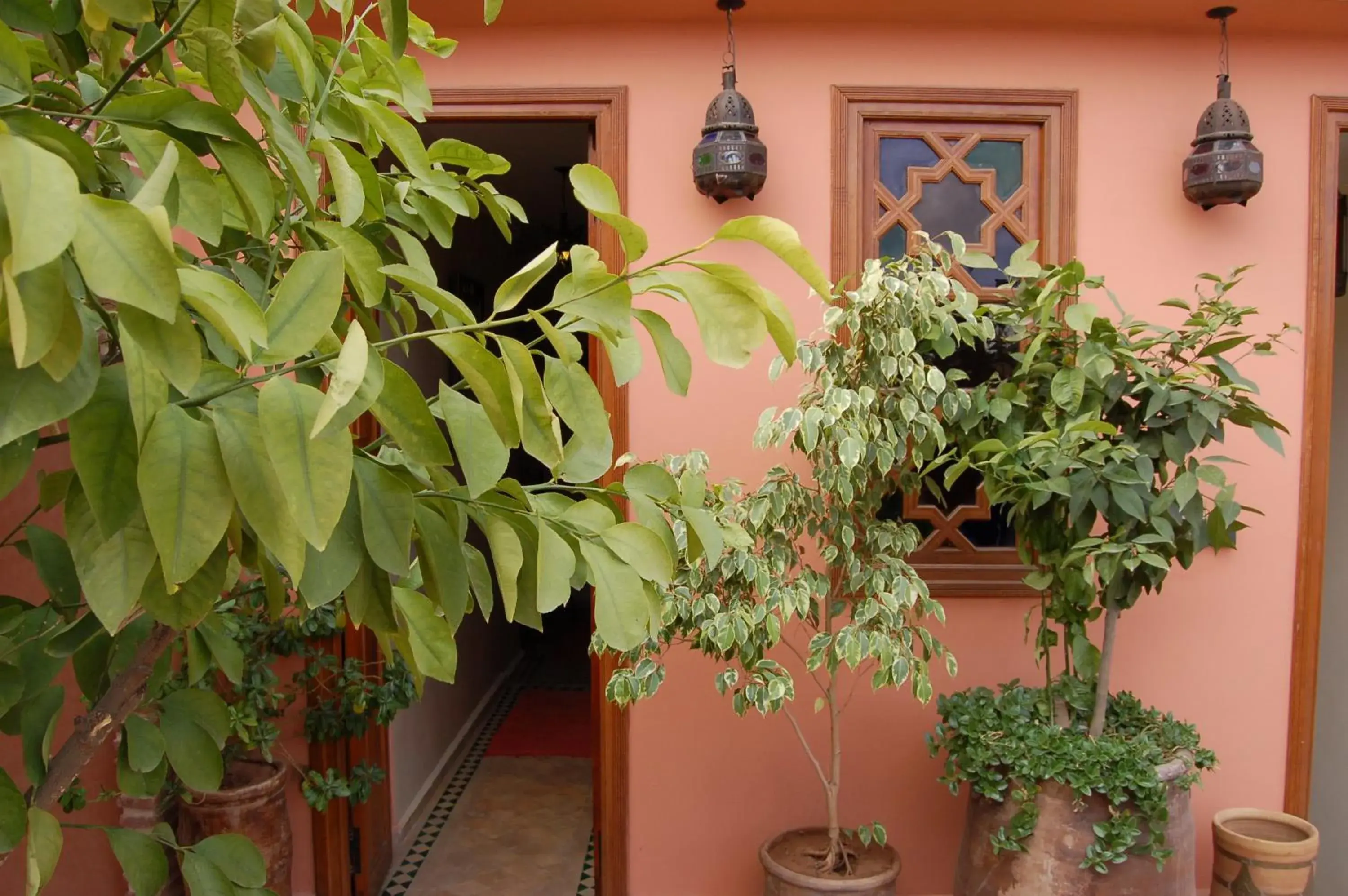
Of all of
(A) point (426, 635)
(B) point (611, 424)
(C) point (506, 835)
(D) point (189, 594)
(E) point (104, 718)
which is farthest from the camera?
(C) point (506, 835)

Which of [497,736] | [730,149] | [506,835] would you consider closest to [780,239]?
[730,149]

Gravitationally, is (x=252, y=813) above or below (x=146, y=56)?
below

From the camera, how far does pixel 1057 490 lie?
1980 millimetres

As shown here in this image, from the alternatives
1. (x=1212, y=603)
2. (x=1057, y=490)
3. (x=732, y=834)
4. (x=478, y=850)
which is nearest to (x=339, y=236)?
(x=1057, y=490)

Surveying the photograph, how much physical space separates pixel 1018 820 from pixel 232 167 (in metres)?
2.12

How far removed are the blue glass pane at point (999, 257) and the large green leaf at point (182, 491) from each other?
2.41 metres

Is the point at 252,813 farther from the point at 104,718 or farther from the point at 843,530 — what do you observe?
the point at 104,718

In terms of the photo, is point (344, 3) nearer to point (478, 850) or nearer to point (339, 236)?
point (339, 236)

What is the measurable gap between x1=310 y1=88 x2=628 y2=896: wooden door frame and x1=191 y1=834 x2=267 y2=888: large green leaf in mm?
1582

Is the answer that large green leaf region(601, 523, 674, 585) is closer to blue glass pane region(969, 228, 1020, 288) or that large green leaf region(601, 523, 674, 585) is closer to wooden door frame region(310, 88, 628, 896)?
wooden door frame region(310, 88, 628, 896)

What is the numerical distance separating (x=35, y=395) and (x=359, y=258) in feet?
0.82

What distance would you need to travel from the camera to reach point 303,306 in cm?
47

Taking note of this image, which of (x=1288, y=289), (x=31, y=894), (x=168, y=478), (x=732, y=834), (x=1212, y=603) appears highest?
(x=1288, y=289)

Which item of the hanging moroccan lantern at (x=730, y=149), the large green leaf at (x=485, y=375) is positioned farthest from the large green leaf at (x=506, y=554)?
the hanging moroccan lantern at (x=730, y=149)
